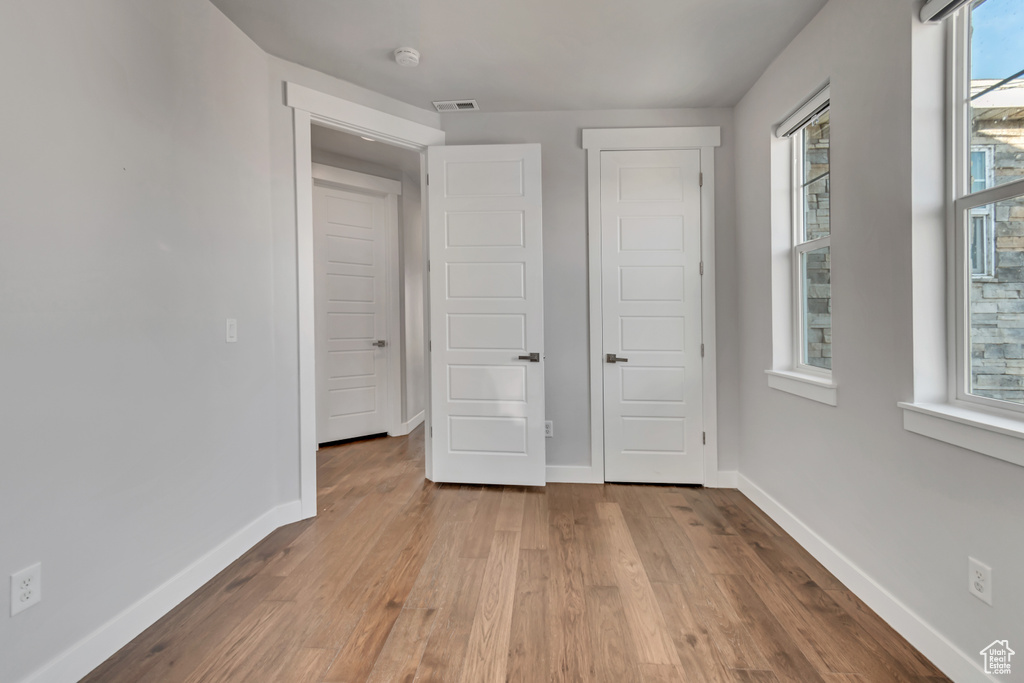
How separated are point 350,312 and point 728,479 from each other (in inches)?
137

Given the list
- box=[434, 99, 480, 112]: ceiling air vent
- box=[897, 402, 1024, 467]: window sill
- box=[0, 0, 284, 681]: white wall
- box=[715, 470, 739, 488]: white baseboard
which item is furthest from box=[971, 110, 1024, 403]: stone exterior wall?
box=[0, 0, 284, 681]: white wall

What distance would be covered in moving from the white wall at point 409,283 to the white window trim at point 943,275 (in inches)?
149

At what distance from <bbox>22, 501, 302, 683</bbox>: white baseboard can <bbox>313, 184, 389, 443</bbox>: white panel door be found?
199 centimetres

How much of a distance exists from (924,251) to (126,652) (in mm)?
3017

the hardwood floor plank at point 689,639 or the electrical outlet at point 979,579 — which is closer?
the electrical outlet at point 979,579

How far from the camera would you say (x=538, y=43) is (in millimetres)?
2506

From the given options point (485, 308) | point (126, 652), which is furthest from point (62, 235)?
point (485, 308)

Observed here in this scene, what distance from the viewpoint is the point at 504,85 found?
297 cm

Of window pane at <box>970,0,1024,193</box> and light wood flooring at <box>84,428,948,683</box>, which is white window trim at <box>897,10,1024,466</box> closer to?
window pane at <box>970,0,1024,193</box>

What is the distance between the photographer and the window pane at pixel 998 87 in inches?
55.9

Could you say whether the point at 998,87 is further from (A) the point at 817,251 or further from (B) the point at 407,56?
(B) the point at 407,56

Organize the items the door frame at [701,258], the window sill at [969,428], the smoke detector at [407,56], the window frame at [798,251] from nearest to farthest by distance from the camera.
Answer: the window sill at [969,428] < the smoke detector at [407,56] < the window frame at [798,251] < the door frame at [701,258]

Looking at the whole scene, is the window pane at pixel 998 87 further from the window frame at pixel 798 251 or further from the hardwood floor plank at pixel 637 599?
the hardwood floor plank at pixel 637 599

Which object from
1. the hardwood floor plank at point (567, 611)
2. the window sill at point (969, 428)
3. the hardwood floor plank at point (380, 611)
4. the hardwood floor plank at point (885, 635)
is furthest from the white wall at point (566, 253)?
the window sill at point (969, 428)
